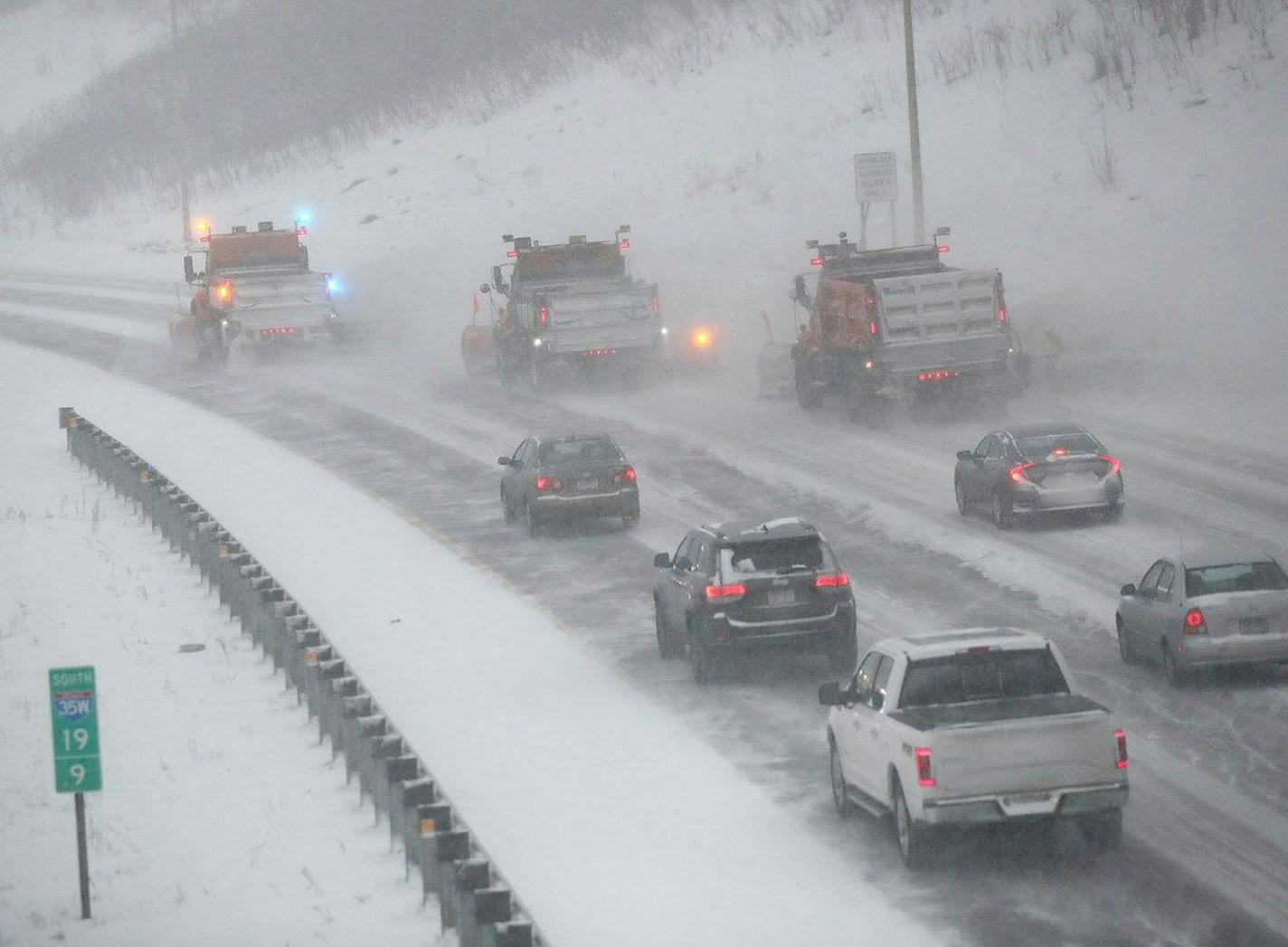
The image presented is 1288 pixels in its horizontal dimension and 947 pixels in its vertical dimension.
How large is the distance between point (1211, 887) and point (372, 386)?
109 ft

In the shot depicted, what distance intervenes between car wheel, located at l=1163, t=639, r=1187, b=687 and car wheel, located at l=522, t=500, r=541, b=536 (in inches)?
431

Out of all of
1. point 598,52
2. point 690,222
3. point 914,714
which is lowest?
point 914,714

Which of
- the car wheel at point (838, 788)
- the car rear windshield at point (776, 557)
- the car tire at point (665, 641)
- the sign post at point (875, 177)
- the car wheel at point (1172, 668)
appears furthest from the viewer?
the sign post at point (875, 177)

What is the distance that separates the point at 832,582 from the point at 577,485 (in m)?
8.79

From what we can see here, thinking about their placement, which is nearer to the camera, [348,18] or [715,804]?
[715,804]

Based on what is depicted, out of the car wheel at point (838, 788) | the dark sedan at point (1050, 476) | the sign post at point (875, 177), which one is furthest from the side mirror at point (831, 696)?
the sign post at point (875, 177)

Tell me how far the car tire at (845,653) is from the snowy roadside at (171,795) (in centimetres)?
479

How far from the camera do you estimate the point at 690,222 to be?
58688mm

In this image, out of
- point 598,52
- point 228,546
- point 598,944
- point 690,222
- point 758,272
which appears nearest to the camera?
point 598,944

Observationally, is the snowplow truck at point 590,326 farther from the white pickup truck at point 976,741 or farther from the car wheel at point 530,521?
the white pickup truck at point 976,741

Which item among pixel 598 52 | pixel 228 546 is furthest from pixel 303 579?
pixel 598 52

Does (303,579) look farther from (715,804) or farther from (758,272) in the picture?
(758,272)

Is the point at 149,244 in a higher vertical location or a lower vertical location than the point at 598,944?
higher

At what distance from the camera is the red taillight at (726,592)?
62.8 feet
